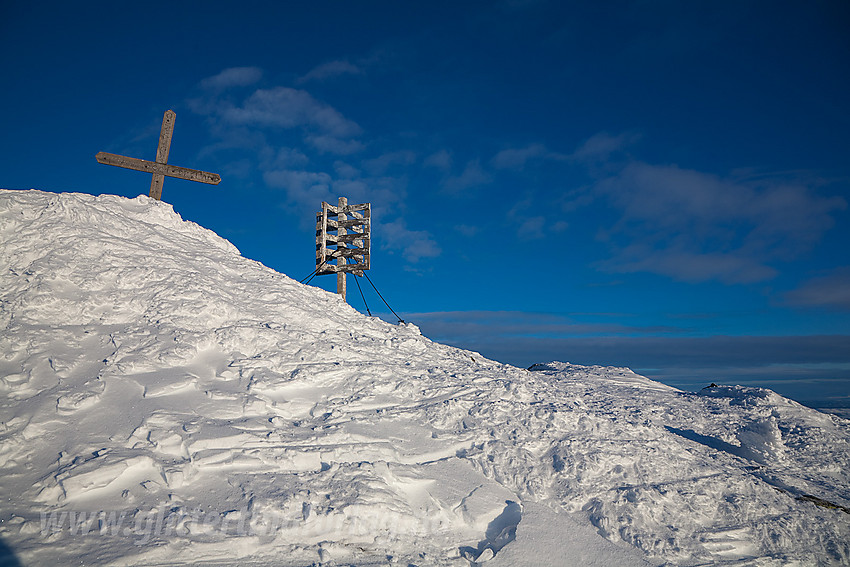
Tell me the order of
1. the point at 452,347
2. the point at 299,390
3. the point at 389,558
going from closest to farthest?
the point at 389,558, the point at 299,390, the point at 452,347

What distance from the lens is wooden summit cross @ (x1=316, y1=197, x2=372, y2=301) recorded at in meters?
15.8

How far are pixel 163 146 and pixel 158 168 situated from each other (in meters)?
0.66

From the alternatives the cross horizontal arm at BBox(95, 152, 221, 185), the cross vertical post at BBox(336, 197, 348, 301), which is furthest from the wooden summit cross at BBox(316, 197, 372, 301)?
the cross horizontal arm at BBox(95, 152, 221, 185)

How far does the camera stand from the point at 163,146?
1308 cm

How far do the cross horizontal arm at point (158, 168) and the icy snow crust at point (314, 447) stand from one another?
2195mm

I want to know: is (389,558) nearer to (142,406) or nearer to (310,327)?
(142,406)

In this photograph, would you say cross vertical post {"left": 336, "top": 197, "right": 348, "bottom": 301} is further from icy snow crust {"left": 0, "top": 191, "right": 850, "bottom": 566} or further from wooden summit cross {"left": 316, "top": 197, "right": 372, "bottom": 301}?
icy snow crust {"left": 0, "top": 191, "right": 850, "bottom": 566}

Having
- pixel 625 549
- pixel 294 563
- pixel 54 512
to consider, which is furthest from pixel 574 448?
pixel 54 512

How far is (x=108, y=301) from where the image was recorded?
8438 millimetres

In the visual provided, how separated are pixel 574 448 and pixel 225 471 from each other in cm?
482

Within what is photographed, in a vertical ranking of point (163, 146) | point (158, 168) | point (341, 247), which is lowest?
point (341, 247)

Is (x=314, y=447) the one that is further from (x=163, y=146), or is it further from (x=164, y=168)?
(x=163, y=146)

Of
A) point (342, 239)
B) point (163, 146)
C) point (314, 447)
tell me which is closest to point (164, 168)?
point (163, 146)

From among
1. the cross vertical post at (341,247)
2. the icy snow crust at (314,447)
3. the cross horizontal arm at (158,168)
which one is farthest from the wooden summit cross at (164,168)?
the cross vertical post at (341,247)
